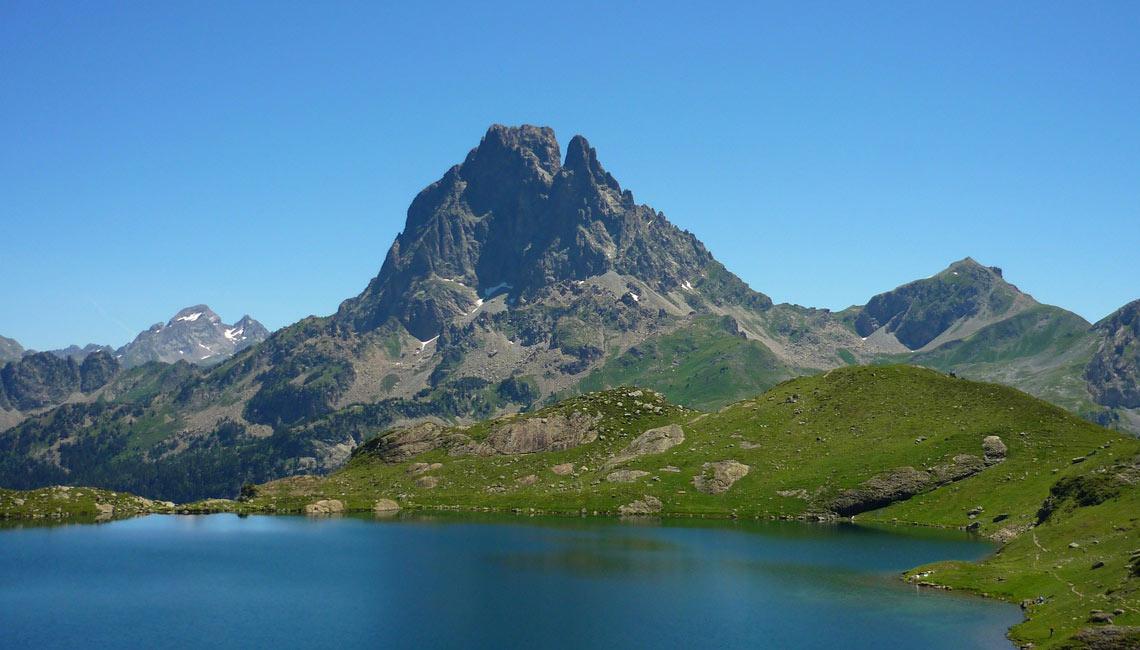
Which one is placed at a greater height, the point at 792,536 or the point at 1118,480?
the point at 1118,480

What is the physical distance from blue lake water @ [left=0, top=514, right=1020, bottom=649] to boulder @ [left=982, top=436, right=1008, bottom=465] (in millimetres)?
32368

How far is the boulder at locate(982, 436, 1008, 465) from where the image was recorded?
614 ft

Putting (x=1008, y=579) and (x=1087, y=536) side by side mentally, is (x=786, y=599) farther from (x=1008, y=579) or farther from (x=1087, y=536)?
(x=1087, y=536)

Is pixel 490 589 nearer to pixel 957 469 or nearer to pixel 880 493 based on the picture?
pixel 880 493

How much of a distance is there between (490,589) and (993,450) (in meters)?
118

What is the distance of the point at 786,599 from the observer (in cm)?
11069

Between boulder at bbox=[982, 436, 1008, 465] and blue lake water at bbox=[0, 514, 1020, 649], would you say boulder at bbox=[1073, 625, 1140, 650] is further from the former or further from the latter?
boulder at bbox=[982, 436, 1008, 465]

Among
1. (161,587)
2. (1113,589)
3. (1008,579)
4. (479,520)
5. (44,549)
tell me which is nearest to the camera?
(1113,589)

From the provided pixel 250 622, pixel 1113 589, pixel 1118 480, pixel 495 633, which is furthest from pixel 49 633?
pixel 1118 480

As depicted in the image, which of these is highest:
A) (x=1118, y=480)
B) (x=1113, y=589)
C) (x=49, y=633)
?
(x=1118, y=480)

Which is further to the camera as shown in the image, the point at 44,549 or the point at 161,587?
the point at 44,549

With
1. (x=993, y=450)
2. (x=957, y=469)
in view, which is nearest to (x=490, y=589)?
(x=957, y=469)

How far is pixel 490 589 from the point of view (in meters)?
118

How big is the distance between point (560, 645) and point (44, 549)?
340 feet
